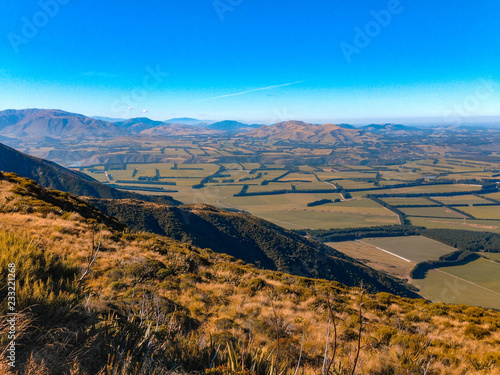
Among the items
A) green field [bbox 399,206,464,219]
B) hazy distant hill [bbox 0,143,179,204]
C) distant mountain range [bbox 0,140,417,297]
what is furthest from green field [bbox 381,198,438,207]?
hazy distant hill [bbox 0,143,179,204]

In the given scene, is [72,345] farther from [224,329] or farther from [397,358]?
[397,358]

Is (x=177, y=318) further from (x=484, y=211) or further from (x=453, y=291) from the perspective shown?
(x=484, y=211)

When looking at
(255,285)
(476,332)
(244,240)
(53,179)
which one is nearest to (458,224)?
(244,240)

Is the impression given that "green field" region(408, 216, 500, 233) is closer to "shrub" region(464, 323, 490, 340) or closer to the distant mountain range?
the distant mountain range

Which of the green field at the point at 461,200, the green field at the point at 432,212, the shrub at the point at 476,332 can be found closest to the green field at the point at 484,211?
the green field at the point at 461,200

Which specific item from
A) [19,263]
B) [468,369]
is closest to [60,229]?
[19,263]
